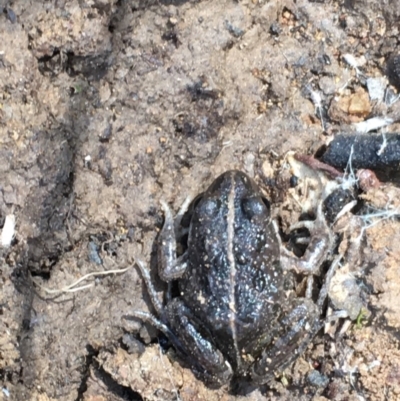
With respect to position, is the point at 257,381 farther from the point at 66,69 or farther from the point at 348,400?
the point at 66,69

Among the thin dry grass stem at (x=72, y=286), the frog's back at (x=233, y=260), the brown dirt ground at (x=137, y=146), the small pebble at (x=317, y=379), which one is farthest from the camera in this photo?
the thin dry grass stem at (x=72, y=286)

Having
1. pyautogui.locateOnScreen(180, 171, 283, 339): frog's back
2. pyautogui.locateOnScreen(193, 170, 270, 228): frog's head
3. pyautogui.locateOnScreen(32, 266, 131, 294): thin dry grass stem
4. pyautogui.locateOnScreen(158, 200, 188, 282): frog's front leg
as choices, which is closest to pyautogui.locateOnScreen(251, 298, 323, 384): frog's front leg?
pyautogui.locateOnScreen(180, 171, 283, 339): frog's back

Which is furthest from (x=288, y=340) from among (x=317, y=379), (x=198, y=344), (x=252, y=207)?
(x=252, y=207)

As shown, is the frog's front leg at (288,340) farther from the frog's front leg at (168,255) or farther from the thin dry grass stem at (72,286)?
the thin dry grass stem at (72,286)

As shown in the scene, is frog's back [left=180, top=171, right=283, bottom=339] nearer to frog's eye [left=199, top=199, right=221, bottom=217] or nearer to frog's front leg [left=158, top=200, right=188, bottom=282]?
frog's eye [left=199, top=199, right=221, bottom=217]

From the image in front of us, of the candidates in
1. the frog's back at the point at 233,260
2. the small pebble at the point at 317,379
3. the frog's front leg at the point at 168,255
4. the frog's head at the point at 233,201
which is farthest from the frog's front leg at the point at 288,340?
the frog's front leg at the point at 168,255

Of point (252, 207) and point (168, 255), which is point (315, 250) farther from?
point (168, 255)

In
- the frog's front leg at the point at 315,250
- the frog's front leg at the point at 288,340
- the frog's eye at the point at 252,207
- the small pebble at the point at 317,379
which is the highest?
the frog's eye at the point at 252,207
